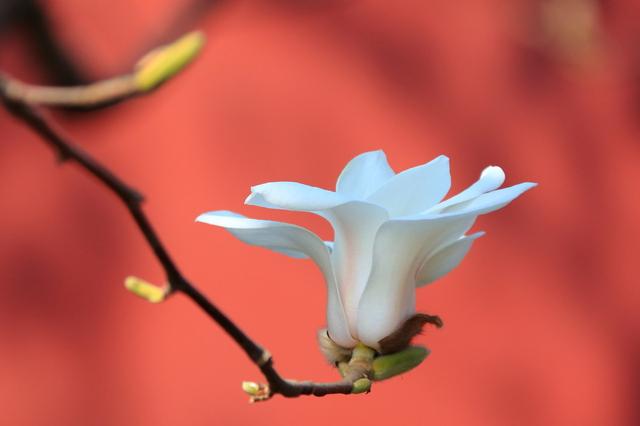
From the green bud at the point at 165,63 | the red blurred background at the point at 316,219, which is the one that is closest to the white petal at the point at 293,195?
the green bud at the point at 165,63

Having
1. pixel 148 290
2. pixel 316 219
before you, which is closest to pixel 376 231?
pixel 148 290

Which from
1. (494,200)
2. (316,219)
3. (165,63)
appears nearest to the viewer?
(165,63)

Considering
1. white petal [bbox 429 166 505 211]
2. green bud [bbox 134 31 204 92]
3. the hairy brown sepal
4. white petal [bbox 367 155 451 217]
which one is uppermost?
green bud [bbox 134 31 204 92]

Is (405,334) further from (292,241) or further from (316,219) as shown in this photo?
(316,219)

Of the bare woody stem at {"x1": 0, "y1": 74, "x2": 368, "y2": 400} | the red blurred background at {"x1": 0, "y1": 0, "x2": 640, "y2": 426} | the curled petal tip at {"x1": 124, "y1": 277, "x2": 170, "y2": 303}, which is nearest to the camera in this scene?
the bare woody stem at {"x1": 0, "y1": 74, "x2": 368, "y2": 400}

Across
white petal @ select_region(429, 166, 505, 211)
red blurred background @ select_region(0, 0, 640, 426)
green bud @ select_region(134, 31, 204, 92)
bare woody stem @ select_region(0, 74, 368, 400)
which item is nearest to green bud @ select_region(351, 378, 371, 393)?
bare woody stem @ select_region(0, 74, 368, 400)

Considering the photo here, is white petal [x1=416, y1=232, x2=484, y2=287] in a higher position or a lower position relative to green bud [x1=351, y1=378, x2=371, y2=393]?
higher

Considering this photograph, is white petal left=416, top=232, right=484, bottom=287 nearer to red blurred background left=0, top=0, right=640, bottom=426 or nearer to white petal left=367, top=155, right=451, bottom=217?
white petal left=367, top=155, right=451, bottom=217
